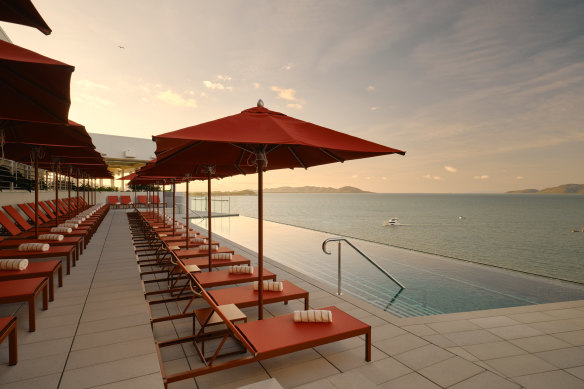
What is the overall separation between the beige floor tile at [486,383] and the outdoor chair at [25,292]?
4.02 m

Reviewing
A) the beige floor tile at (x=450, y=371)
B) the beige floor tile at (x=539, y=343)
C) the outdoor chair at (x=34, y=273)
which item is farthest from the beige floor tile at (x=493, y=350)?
the outdoor chair at (x=34, y=273)

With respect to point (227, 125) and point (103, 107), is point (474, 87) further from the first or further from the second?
point (227, 125)

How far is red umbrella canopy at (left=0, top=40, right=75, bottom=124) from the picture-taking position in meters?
1.50

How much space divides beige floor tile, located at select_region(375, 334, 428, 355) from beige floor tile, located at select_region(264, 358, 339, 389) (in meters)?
0.68

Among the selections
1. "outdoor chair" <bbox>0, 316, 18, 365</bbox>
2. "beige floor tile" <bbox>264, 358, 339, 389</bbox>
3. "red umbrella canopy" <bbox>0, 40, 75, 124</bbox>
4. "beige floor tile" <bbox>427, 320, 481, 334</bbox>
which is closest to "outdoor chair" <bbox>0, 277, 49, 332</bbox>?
"outdoor chair" <bbox>0, 316, 18, 365</bbox>

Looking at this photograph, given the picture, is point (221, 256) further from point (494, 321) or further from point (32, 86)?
point (494, 321)

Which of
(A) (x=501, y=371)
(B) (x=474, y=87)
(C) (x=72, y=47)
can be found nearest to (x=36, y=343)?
(A) (x=501, y=371)

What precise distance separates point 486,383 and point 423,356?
0.56 m

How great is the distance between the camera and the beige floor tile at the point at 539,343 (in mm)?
3242

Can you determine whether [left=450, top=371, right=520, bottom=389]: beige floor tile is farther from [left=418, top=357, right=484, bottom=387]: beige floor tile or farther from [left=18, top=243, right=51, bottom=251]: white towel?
[left=18, top=243, right=51, bottom=251]: white towel

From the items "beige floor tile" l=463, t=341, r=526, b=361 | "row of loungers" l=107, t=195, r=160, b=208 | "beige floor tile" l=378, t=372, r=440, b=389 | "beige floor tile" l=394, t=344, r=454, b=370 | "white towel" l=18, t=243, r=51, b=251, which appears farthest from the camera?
"row of loungers" l=107, t=195, r=160, b=208

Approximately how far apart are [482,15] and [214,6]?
55.3 ft

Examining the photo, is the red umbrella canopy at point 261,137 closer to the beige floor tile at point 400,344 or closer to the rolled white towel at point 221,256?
the beige floor tile at point 400,344

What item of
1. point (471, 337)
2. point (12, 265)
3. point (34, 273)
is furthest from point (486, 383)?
point (12, 265)
